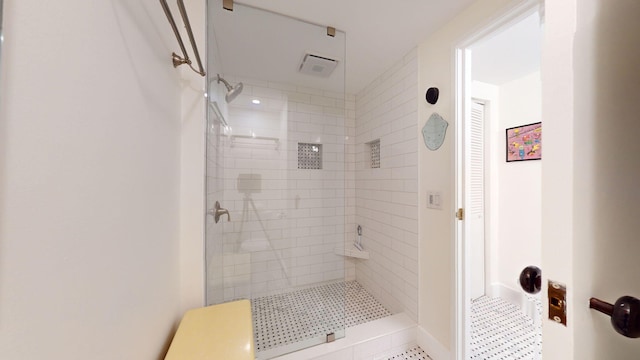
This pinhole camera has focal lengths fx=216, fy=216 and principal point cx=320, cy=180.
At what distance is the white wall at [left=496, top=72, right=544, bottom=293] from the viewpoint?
2166 millimetres

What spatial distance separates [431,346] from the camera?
61.0 inches

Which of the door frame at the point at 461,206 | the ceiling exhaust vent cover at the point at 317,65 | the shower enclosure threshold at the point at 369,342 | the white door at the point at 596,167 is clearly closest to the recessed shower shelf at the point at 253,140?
the ceiling exhaust vent cover at the point at 317,65

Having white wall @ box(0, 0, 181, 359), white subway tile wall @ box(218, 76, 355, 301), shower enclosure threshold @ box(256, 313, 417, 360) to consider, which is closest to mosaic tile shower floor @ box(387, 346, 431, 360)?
shower enclosure threshold @ box(256, 313, 417, 360)

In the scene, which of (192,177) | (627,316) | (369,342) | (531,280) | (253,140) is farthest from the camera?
(253,140)

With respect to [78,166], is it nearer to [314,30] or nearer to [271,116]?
[271,116]

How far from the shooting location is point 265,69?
68.8 inches

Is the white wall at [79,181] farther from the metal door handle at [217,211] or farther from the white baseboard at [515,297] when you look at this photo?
the white baseboard at [515,297]

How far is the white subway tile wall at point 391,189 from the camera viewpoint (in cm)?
178

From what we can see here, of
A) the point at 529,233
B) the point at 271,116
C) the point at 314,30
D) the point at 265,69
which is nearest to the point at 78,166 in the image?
the point at 271,116

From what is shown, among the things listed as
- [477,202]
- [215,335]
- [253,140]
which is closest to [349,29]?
[253,140]

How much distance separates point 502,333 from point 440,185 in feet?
4.68

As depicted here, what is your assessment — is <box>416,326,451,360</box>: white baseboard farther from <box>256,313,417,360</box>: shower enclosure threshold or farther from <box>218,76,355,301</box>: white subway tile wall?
<box>218,76,355,301</box>: white subway tile wall

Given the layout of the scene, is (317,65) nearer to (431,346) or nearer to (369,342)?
(369,342)

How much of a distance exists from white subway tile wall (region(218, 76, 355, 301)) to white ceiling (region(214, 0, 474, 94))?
0.61ft
